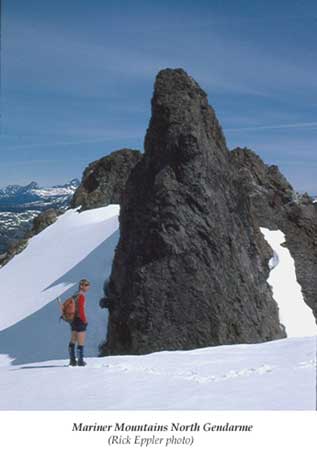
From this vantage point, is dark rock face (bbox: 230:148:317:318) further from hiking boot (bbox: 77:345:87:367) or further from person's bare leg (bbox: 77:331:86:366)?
hiking boot (bbox: 77:345:87:367)

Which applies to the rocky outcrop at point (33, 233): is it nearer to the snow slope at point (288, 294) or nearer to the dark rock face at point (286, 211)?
the dark rock face at point (286, 211)

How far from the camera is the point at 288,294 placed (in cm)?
2505

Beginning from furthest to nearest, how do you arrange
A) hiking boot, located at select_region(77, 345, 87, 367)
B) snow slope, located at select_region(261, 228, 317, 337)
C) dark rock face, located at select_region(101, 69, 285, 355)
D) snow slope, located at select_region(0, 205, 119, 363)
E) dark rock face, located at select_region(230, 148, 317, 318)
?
dark rock face, located at select_region(230, 148, 317, 318), snow slope, located at select_region(261, 228, 317, 337), snow slope, located at select_region(0, 205, 119, 363), dark rock face, located at select_region(101, 69, 285, 355), hiking boot, located at select_region(77, 345, 87, 367)

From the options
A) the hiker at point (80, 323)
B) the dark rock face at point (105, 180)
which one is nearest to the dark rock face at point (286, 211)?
the dark rock face at point (105, 180)

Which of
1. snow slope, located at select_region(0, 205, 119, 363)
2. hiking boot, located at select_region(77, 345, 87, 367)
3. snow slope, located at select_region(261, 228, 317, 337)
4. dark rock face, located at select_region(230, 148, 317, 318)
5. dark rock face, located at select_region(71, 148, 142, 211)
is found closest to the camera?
hiking boot, located at select_region(77, 345, 87, 367)

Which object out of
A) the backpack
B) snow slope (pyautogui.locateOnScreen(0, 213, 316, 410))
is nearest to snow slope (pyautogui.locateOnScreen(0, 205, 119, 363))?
snow slope (pyautogui.locateOnScreen(0, 213, 316, 410))

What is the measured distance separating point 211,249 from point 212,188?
274 cm

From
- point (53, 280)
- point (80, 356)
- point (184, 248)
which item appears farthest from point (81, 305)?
point (53, 280)

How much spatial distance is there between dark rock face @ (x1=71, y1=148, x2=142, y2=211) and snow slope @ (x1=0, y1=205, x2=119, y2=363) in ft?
9.84

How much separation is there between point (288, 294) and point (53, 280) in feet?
42.8

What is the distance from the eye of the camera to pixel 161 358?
12.7m

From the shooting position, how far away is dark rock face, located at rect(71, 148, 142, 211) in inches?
1572
